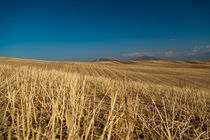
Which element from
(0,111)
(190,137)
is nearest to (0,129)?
(0,111)

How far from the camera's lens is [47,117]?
162 centimetres

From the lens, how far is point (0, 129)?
1.26 m

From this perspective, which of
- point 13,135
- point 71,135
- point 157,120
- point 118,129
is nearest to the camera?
point 71,135

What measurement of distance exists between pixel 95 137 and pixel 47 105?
1067 millimetres

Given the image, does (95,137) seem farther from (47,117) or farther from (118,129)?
(47,117)

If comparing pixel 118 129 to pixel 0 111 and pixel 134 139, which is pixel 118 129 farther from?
pixel 0 111

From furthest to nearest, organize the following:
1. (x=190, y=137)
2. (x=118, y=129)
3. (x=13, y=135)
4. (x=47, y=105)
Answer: (x=47, y=105) < (x=190, y=137) < (x=118, y=129) < (x=13, y=135)

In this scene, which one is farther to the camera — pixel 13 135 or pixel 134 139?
pixel 134 139

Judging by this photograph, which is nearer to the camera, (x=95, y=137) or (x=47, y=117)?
(x=95, y=137)

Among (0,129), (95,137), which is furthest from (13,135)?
(95,137)

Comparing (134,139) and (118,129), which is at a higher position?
(118,129)

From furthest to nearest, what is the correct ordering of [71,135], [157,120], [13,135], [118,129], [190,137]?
1. [157,120]
2. [190,137]
3. [118,129]
4. [13,135]
5. [71,135]

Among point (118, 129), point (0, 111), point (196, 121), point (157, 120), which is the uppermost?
point (0, 111)

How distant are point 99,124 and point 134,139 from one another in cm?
47
